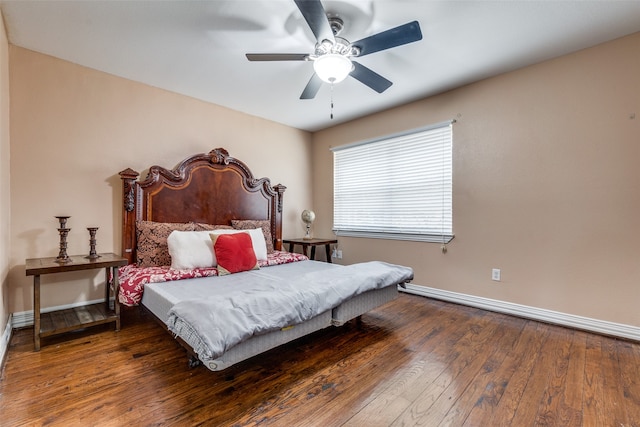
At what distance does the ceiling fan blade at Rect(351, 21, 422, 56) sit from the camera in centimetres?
181

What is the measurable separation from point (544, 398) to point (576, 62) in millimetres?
2738

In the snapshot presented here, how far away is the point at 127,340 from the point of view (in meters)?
2.34

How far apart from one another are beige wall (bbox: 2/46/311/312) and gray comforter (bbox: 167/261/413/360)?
1.84 meters

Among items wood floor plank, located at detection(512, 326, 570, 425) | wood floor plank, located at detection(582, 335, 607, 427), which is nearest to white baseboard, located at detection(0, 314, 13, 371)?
wood floor plank, located at detection(512, 326, 570, 425)

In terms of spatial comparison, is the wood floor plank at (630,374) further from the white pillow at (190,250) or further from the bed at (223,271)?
the white pillow at (190,250)

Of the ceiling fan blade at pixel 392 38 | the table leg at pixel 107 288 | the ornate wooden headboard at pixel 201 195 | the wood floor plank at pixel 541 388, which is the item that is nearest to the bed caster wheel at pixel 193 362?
the table leg at pixel 107 288

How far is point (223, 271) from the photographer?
280cm

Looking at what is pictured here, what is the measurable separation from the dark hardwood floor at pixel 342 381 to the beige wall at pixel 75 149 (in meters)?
0.78

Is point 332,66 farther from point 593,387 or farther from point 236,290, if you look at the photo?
point 593,387

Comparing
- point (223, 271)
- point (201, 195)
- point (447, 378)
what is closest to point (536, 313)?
point (447, 378)

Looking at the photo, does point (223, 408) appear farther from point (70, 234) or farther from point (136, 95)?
point (136, 95)

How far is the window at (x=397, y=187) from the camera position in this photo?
3.47 metres

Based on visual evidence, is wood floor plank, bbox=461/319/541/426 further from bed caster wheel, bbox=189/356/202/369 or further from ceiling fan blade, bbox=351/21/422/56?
ceiling fan blade, bbox=351/21/422/56

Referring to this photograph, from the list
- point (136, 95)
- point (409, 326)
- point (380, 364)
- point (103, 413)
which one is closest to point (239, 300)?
point (103, 413)
